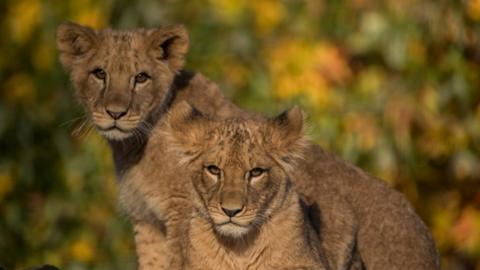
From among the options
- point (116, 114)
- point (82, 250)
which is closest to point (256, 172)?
point (116, 114)

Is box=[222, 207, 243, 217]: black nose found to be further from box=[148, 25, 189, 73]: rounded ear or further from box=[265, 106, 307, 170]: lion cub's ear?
box=[148, 25, 189, 73]: rounded ear

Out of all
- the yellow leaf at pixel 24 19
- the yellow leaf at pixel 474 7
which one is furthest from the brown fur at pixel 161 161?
the yellow leaf at pixel 24 19

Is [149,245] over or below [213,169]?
below

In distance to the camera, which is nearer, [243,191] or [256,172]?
[243,191]

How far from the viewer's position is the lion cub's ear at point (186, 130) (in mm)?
7863

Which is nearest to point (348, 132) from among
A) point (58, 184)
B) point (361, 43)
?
point (361, 43)

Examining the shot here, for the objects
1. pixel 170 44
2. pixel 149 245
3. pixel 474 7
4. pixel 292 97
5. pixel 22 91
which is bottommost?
pixel 22 91

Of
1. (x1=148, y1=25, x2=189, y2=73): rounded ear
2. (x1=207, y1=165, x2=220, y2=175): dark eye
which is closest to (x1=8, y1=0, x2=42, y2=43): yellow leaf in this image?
(x1=148, y1=25, x2=189, y2=73): rounded ear

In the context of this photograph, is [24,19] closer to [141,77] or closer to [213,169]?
[141,77]

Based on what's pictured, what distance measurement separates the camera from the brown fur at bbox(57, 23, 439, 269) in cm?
871

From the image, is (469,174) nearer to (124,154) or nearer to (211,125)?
(124,154)

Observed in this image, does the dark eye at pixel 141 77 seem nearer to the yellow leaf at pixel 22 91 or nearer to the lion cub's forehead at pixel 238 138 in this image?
the lion cub's forehead at pixel 238 138

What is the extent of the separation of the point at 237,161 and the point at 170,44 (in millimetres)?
1684

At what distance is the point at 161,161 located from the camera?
8.91 m
